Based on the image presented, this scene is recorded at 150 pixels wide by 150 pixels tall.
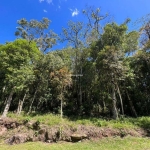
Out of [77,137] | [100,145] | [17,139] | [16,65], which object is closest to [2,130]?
[17,139]

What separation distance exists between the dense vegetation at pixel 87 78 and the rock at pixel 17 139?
13.2 ft

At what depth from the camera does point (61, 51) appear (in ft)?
59.2

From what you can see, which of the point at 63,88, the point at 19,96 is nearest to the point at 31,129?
the point at 63,88

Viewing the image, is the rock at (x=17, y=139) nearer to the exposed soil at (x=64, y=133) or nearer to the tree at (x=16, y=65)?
the exposed soil at (x=64, y=133)

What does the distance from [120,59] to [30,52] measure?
9166 millimetres

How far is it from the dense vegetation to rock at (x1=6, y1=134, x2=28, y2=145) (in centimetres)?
401

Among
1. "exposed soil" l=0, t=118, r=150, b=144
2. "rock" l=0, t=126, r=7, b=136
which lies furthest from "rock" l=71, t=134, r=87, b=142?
"rock" l=0, t=126, r=7, b=136

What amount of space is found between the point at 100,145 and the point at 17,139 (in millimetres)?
5347

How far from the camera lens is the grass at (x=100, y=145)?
819 centimetres

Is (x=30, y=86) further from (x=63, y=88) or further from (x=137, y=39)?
(x=137, y=39)

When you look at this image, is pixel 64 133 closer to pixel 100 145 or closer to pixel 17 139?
pixel 100 145

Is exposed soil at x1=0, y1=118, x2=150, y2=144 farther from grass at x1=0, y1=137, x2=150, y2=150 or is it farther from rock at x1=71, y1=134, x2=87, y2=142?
grass at x1=0, y1=137, x2=150, y2=150

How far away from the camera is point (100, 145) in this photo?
28.6ft

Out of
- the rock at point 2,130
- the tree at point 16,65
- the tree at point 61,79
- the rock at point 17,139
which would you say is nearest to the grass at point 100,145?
the rock at point 17,139
